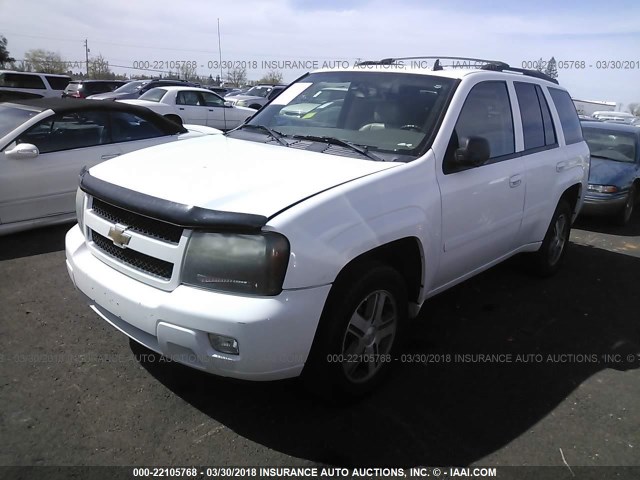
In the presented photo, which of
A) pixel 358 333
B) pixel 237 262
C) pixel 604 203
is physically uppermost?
pixel 237 262

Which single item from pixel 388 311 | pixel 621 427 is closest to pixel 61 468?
pixel 388 311

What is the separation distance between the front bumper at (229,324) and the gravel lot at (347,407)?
1.52ft

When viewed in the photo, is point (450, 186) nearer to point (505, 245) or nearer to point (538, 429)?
point (505, 245)

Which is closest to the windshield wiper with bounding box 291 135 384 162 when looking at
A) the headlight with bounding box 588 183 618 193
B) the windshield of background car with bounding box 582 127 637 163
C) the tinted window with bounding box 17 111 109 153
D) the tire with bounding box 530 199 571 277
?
the tire with bounding box 530 199 571 277

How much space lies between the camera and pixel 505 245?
13.4 feet

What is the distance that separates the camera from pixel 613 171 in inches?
309

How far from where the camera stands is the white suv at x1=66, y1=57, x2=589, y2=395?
2.31 meters

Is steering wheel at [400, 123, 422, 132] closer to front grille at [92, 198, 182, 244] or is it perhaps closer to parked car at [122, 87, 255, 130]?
front grille at [92, 198, 182, 244]

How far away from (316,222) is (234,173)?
2.16 ft

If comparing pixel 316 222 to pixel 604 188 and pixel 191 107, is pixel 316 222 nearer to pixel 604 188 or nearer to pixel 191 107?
pixel 604 188

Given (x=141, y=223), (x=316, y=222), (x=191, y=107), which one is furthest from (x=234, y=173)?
(x=191, y=107)

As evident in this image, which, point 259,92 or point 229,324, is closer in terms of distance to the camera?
point 229,324

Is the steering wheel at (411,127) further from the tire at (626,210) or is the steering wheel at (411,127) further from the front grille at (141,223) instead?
the tire at (626,210)

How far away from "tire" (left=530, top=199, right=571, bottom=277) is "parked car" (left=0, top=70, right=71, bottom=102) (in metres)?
16.3
